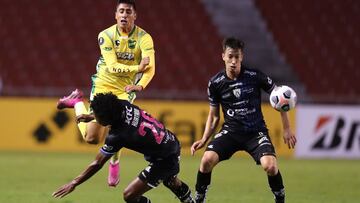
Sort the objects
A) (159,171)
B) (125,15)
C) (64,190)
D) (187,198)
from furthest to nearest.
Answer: (125,15), (187,198), (159,171), (64,190)

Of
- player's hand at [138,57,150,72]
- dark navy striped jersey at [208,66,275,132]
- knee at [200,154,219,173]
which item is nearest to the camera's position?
knee at [200,154,219,173]

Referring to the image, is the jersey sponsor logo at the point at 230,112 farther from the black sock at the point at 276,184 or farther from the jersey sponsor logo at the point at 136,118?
the jersey sponsor logo at the point at 136,118

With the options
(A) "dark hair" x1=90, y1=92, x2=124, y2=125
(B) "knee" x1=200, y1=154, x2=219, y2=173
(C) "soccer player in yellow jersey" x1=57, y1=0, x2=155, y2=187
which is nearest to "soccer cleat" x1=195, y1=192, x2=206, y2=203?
(B) "knee" x1=200, y1=154, x2=219, y2=173

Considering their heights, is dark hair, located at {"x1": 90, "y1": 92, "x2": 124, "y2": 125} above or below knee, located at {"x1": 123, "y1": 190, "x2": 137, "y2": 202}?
above

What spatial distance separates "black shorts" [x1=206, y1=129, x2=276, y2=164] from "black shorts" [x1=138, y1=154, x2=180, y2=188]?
0.88 m

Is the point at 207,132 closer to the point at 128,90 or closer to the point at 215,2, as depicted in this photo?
the point at 128,90

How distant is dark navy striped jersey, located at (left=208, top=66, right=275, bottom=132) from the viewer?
850cm

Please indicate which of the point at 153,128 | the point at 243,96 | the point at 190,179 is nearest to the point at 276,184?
the point at 243,96

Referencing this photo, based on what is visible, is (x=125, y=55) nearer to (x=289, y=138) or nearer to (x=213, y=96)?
(x=213, y=96)

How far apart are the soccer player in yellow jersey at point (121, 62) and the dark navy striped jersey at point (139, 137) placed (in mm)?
1592

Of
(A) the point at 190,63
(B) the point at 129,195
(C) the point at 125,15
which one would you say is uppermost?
(C) the point at 125,15

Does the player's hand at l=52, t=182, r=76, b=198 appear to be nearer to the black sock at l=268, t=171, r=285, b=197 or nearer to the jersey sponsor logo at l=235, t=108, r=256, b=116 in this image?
the black sock at l=268, t=171, r=285, b=197

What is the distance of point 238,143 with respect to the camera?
27.8ft

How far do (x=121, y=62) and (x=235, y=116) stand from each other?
168 cm
